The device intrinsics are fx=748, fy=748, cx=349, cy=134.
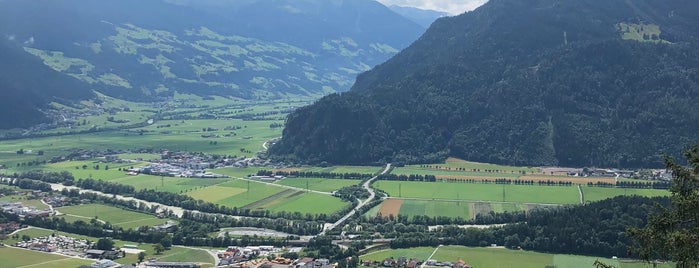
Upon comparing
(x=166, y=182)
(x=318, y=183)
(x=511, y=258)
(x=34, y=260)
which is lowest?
(x=511, y=258)

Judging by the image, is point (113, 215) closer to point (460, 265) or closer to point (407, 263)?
point (407, 263)

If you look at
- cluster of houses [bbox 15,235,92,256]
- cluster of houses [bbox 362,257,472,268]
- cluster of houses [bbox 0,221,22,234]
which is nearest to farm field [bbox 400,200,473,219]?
cluster of houses [bbox 362,257,472,268]

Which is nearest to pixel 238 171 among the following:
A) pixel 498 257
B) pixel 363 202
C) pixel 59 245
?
pixel 363 202

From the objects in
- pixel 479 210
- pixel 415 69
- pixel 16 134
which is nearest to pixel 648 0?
pixel 415 69

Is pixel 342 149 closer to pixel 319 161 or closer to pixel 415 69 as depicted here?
pixel 319 161

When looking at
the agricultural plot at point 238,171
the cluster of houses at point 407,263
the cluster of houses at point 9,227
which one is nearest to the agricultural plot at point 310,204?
the agricultural plot at point 238,171
